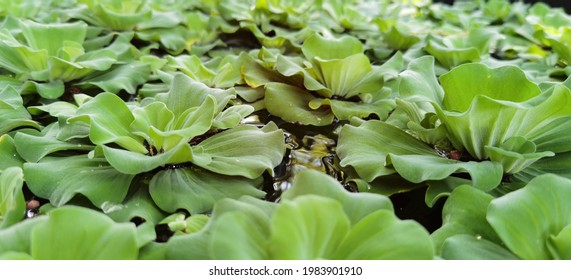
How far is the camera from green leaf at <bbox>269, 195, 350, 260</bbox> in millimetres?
601

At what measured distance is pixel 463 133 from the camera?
37.9 inches

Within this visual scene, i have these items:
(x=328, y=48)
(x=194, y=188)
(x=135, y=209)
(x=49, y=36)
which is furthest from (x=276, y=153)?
(x=49, y=36)

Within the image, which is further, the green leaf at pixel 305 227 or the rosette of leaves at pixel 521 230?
the rosette of leaves at pixel 521 230

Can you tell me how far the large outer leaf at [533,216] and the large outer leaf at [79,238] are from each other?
50 centimetres

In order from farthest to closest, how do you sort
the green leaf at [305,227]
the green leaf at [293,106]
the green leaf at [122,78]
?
1. the green leaf at [122,78]
2. the green leaf at [293,106]
3. the green leaf at [305,227]

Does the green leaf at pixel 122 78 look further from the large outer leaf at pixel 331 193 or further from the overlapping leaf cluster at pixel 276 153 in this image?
the large outer leaf at pixel 331 193

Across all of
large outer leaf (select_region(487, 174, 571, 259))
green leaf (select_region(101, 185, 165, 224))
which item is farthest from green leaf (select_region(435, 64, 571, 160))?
green leaf (select_region(101, 185, 165, 224))

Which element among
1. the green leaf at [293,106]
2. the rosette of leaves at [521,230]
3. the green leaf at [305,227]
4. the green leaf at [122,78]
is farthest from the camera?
the green leaf at [122,78]

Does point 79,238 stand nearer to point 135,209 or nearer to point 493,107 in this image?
point 135,209

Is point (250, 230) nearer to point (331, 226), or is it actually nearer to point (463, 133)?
point (331, 226)

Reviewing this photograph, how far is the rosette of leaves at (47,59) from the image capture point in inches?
52.7

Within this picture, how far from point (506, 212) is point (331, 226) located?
0.89ft

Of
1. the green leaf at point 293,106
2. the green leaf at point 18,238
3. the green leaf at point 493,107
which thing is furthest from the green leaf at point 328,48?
the green leaf at point 18,238

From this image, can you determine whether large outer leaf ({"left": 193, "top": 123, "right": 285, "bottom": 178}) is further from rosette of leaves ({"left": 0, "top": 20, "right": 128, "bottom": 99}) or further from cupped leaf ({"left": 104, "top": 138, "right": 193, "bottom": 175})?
rosette of leaves ({"left": 0, "top": 20, "right": 128, "bottom": 99})
